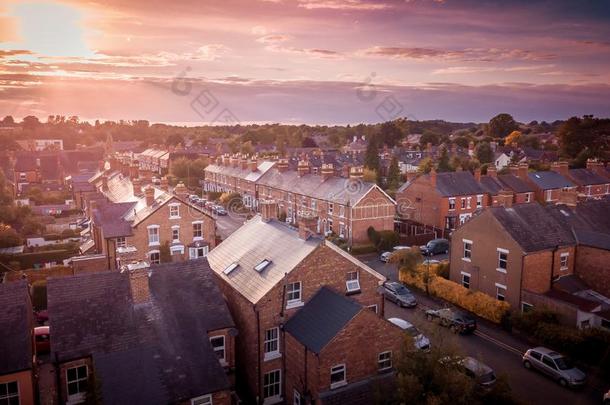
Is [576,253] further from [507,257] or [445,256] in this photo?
[445,256]

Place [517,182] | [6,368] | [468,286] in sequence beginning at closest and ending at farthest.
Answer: [6,368], [468,286], [517,182]

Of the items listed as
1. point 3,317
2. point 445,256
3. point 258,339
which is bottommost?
point 445,256

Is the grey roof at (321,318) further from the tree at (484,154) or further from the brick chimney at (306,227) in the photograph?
the tree at (484,154)

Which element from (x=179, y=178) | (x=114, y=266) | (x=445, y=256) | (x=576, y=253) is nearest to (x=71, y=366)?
(x=114, y=266)

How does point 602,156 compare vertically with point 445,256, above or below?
above

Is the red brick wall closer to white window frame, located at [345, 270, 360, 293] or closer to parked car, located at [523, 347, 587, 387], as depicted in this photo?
parked car, located at [523, 347, 587, 387]

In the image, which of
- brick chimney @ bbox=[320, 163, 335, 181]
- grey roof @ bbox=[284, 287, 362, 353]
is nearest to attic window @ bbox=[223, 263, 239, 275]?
grey roof @ bbox=[284, 287, 362, 353]

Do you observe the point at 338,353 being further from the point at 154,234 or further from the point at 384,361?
the point at 154,234
